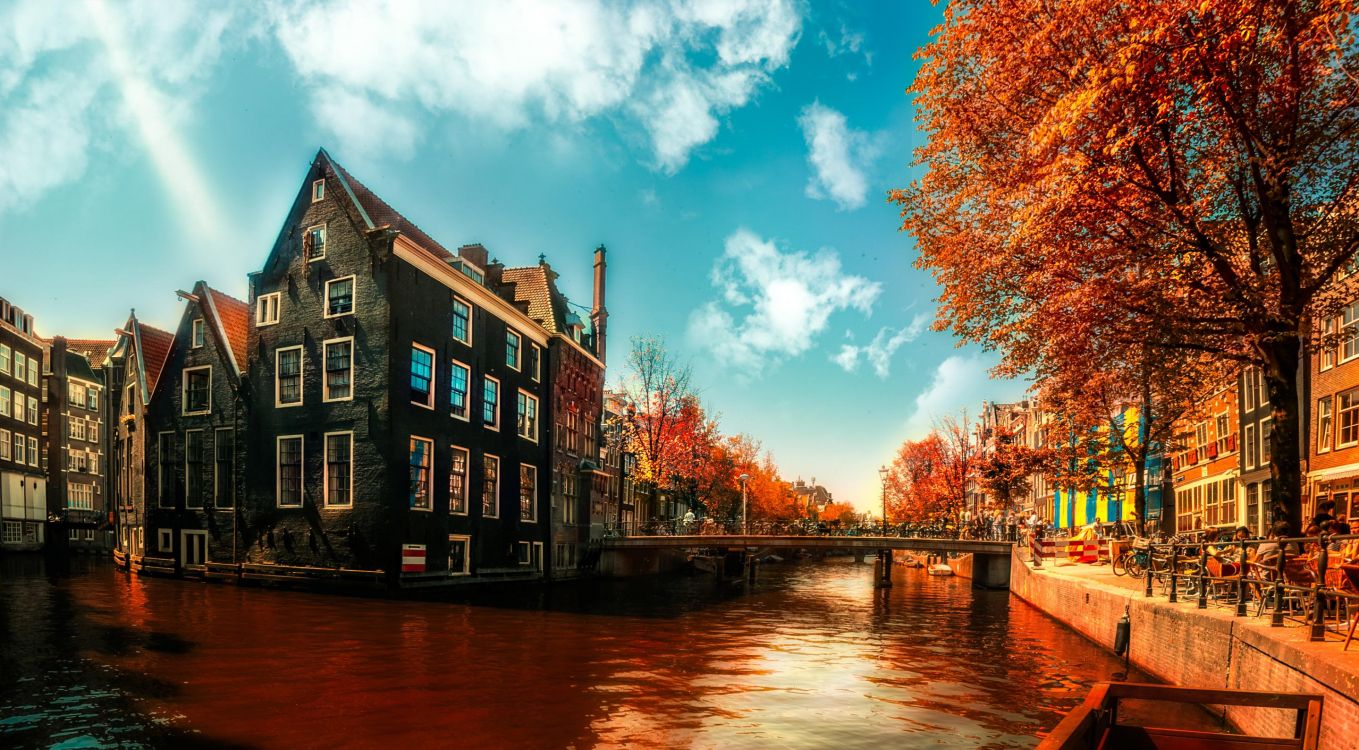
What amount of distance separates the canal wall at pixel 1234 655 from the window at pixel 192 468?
1400 inches

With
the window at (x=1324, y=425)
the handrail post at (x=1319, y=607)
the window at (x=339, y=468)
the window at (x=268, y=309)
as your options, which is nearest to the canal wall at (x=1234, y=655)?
the handrail post at (x=1319, y=607)

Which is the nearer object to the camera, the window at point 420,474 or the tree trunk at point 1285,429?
the tree trunk at point 1285,429

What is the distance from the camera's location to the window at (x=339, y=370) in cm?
3506

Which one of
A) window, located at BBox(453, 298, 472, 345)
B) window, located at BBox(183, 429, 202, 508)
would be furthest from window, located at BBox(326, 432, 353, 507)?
window, located at BBox(183, 429, 202, 508)

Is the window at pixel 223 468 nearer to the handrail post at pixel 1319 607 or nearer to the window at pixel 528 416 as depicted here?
the window at pixel 528 416

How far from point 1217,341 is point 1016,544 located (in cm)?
3234

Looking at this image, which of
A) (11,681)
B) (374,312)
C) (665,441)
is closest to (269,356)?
(374,312)

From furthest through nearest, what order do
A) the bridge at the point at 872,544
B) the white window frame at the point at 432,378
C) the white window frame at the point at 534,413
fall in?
the bridge at the point at 872,544 → the white window frame at the point at 534,413 → the white window frame at the point at 432,378

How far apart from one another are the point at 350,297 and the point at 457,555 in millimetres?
11701

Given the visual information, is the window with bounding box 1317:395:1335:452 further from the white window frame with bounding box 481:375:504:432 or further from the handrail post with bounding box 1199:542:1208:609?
A: the white window frame with bounding box 481:375:504:432

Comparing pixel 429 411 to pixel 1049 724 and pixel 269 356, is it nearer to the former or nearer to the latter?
pixel 269 356

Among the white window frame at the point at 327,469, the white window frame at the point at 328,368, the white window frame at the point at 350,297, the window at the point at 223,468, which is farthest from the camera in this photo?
the window at the point at 223,468

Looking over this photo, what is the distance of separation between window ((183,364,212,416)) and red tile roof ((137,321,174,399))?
2254 millimetres

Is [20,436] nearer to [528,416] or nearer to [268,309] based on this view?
[268,309]
